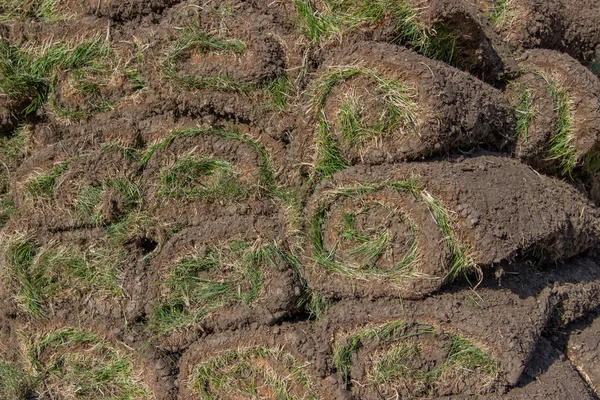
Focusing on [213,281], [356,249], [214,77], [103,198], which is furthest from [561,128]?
[103,198]

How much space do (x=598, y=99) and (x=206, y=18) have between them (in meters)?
1.69

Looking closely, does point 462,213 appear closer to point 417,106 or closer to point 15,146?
point 417,106

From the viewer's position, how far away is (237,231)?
2.27 m

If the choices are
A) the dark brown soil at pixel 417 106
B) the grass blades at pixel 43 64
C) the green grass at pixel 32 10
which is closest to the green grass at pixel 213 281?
the dark brown soil at pixel 417 106

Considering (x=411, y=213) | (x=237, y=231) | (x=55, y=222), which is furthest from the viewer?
(x=55, y=222)

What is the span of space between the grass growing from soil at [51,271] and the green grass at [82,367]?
0.14m

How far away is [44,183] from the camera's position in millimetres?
2436

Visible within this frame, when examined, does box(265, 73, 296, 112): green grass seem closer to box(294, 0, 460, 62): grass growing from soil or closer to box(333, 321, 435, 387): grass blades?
box(294, 0, 460, 62): grass growing from soil

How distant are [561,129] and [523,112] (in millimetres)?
196

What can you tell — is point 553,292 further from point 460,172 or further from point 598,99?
point 598,99

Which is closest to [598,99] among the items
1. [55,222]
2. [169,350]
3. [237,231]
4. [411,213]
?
[411,213]

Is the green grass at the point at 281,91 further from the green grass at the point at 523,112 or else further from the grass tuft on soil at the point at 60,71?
the green grass at the point at 523,112

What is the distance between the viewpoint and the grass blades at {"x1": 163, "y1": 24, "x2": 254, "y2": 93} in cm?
228

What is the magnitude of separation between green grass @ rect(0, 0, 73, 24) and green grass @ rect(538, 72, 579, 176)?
2.13 metres
